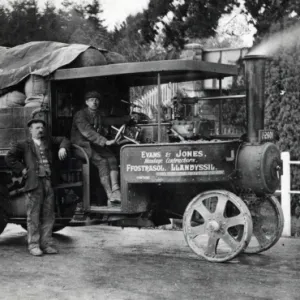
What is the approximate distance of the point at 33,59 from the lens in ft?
30.9

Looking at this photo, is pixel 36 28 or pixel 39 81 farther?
pixel 36 28

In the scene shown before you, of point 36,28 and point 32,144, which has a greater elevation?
point 36,28

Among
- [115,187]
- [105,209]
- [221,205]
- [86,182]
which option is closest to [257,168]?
[221,205]

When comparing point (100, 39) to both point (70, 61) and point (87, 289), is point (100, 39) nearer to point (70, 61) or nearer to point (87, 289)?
point (70, 61)

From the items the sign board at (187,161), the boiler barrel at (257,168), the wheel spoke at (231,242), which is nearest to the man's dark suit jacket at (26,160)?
the sign board at (187,161)

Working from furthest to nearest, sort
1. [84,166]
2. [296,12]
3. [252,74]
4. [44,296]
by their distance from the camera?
1. [296,12]
2. [84,166]
3. [252,74]
4. [44,296]

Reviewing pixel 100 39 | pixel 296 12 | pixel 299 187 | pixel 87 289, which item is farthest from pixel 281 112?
pixel 100 39

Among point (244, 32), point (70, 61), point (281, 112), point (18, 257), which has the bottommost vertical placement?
point (18, 257)

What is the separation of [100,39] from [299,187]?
1030 centimetres

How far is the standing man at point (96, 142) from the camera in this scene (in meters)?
8.30

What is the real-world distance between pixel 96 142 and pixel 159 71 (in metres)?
1.31

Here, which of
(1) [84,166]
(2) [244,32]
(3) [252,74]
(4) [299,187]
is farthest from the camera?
(2) [244,32]

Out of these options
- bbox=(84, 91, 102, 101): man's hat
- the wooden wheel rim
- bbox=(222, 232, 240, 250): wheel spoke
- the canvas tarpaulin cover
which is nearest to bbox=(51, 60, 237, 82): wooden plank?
the canvas tarpaulin cover

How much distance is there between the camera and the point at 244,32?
507 inches
